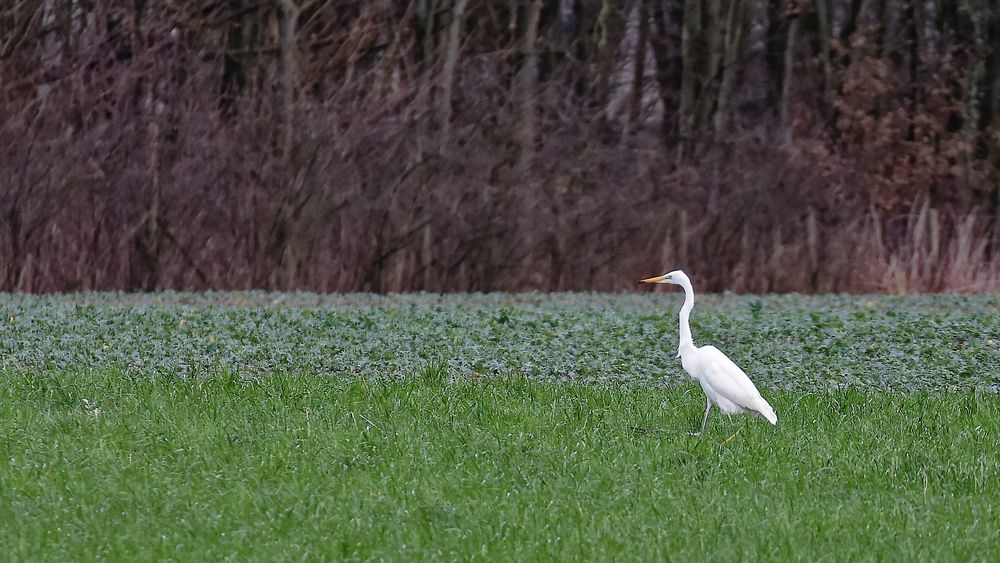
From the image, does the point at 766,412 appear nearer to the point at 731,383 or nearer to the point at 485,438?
the point at 731,383

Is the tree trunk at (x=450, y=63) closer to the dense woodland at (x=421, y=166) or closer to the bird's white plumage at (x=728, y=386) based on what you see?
the dense woodland at (x=421, y=166)

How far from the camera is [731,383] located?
8.73 metres

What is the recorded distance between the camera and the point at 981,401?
10578 mm

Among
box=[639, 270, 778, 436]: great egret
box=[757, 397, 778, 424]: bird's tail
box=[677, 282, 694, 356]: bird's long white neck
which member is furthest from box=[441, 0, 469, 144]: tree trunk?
box=[757, 397, 778, 424]: bird's tail

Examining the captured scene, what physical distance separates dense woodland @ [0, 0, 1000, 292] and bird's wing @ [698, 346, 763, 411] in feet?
39.2

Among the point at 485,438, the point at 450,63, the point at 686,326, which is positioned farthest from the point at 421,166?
the point at 485,438

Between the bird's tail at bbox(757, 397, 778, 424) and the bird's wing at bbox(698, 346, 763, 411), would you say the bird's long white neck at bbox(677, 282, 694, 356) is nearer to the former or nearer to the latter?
the bird's wing at bbox(698, 346, 763, 411)

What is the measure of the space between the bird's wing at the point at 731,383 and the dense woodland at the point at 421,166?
11948 mm

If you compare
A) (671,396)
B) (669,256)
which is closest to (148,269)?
(669,256)

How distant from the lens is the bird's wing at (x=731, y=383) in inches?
343

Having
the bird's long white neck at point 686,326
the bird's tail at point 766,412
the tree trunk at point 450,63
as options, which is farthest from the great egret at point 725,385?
the tree trunk at point 450,63

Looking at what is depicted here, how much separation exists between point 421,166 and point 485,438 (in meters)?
12.6

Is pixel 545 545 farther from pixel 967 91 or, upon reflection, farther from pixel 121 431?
pixel 967 91

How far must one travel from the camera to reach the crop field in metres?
6.66
